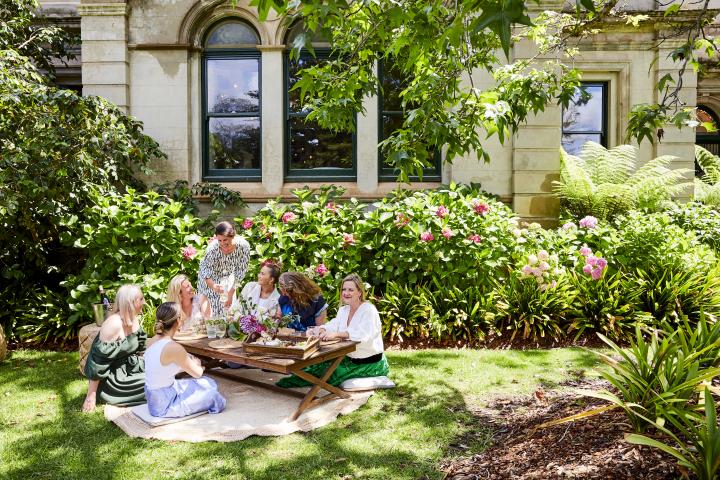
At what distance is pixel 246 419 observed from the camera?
5723mm

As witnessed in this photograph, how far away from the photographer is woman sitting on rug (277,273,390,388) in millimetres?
6469

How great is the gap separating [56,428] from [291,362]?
2.23 meters

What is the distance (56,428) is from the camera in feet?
18.2

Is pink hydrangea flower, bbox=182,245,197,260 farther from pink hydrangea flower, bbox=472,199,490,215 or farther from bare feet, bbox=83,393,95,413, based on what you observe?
pink hydrangea flower, bbox=472,199,490,215

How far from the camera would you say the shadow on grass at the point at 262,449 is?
461 cm

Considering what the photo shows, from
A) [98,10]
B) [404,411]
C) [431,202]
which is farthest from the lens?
[98,10]

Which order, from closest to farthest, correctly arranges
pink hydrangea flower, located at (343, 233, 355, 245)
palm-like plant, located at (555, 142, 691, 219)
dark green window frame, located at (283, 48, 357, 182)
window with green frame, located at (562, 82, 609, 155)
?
pink hydrangea flower, located at (343, 233, 355, 245)
palm-like plant, located at (555, 142, 691, 219)
dark green window frame, located at (283, 48, 357, 182)
window with green frame, located at (562, 82, 609, 155)

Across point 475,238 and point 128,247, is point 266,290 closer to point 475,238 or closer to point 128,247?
point 128,247

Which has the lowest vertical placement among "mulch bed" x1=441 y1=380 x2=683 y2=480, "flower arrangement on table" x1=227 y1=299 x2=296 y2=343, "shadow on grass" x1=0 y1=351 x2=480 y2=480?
"shadow on grass" x1=0 y1=351 x2=480 y2=480

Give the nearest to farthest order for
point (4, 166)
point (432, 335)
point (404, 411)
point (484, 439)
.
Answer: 1. point (484, 439)
2. point (404, 411)
3. point (4, 166)
4. point (432, 335)

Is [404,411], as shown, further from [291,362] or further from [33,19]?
[33,19]

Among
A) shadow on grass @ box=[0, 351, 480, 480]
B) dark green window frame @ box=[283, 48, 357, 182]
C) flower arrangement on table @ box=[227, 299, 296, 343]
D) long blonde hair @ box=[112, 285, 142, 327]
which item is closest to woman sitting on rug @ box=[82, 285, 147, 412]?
long blonde hair @ box=[112, 285, 142, 327]

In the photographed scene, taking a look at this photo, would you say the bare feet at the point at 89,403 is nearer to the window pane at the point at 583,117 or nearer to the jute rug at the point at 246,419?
the jute rug at the point at 246,419

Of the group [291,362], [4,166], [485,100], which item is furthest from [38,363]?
[485,100]
